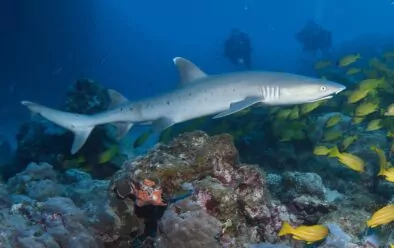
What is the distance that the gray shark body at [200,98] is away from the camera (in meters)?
6.12

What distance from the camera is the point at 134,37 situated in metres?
107

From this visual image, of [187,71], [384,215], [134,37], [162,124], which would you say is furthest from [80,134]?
[134,37]

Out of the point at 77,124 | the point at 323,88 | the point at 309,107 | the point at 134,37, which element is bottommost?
the point at 134,37

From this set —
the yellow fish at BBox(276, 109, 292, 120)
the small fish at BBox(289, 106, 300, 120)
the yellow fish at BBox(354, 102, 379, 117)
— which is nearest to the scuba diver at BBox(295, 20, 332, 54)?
the yellow fish at BBox(276, 109, 292, 120)

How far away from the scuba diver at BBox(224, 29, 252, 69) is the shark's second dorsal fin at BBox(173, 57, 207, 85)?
1149 inches

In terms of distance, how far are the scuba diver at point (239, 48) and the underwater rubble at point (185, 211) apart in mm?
30833

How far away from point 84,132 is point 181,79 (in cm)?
191

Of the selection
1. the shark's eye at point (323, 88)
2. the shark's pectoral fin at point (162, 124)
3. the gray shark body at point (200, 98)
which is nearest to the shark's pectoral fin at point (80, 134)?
the gray shark body at point (200, 98)

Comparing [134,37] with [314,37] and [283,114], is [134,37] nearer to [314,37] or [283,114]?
[314,37]

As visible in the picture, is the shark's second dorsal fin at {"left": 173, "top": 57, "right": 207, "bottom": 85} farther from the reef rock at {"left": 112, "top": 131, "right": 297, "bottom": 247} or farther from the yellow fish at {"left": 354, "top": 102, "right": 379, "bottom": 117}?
the yellow fish at {"left": 354, "top": 102, "right": 379, "bottom": 117}

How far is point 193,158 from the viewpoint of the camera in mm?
4363

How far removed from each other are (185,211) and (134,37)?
354ft

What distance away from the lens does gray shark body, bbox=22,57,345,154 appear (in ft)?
20.1

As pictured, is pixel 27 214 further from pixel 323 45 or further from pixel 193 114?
pixel 323 45
